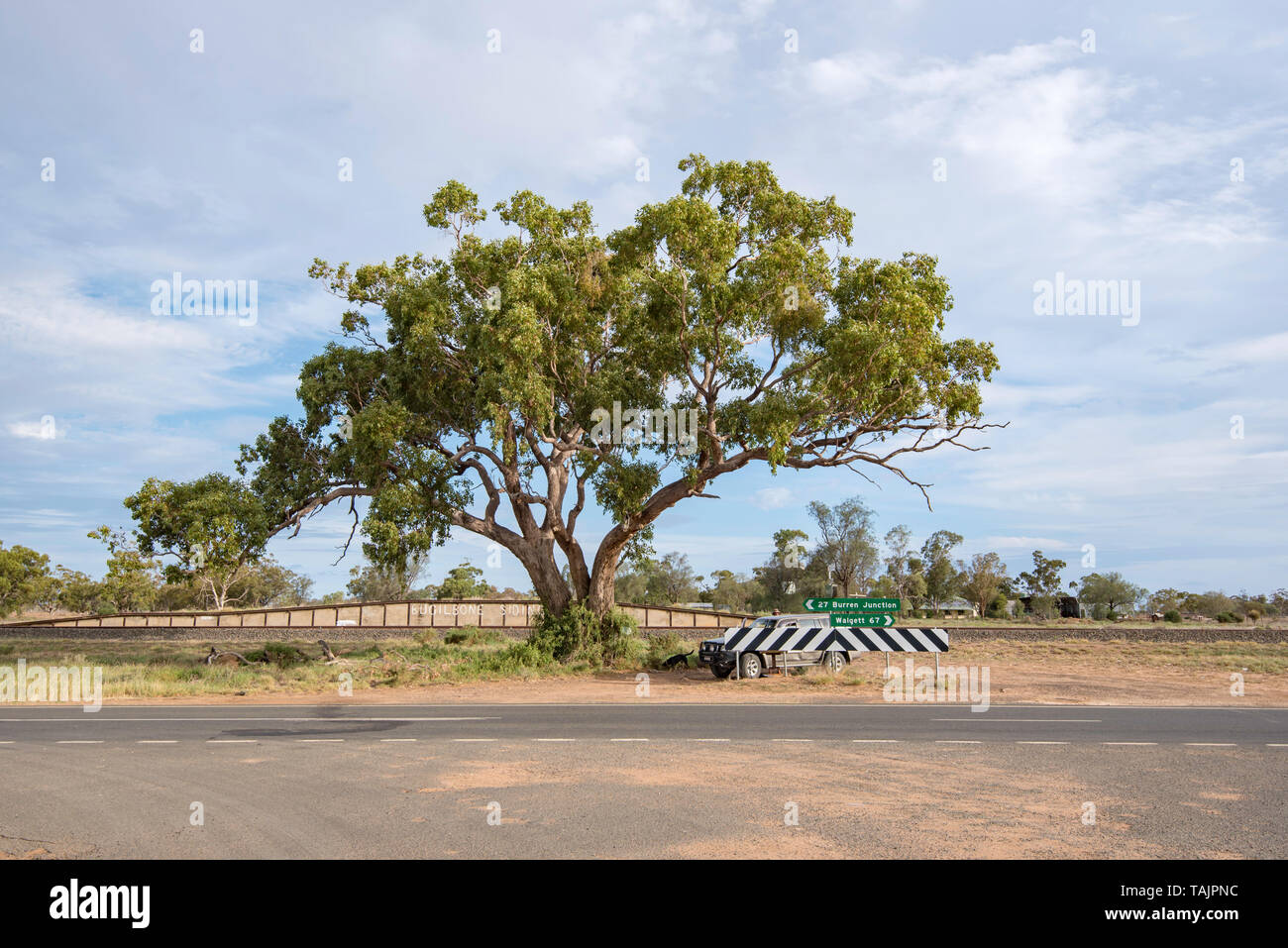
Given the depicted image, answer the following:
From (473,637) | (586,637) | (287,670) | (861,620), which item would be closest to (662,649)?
(586,637)

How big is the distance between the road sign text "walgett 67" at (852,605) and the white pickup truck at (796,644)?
567 millimetres

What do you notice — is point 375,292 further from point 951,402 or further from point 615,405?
point 951,402

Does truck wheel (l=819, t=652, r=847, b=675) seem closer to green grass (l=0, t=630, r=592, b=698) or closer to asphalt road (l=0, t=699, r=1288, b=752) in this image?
asphalt road (l=0, t=699, r=1288, b=752)

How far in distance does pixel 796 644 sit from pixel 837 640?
103cm

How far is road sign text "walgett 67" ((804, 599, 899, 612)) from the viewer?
20109mm

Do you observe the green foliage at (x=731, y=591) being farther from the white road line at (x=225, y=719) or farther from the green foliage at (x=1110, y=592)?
the white road line at (x=225, y=719)

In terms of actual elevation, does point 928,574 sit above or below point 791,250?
below

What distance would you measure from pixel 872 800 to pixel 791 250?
1604 cm

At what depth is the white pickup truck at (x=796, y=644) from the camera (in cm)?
2066

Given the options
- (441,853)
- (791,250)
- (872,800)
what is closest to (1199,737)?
(872,800)

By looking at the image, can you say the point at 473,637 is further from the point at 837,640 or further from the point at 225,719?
the point at 225,719

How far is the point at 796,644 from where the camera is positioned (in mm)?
21312

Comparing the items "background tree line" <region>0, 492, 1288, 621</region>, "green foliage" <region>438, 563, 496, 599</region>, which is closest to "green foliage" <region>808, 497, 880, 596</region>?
"background tree line" <region>0, 492, 1288, 621</region>

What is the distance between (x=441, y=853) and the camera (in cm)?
622
